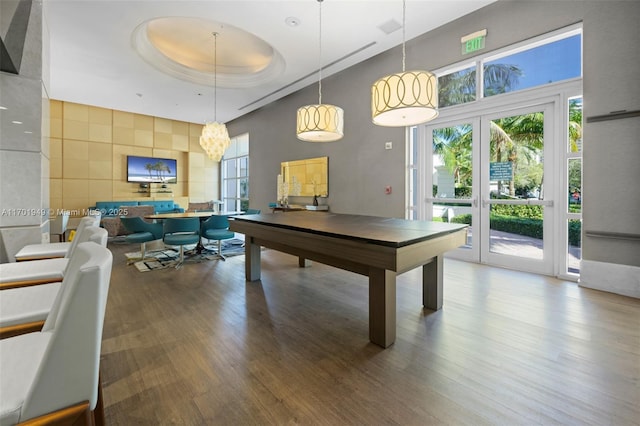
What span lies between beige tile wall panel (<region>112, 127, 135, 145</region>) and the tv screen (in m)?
0.47

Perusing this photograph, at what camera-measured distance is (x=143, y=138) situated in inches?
360

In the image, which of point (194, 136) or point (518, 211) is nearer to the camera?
point (518, 211)

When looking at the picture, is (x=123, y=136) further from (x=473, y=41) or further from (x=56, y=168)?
(x=473, y=41)

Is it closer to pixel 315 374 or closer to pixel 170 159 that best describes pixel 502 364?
pixel 315 374

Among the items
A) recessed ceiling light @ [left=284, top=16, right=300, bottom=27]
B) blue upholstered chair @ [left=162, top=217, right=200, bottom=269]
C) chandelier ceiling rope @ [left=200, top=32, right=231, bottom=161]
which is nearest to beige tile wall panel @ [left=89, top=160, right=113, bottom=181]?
chandelier ceiling rope @ [left=200, top=32, right=231, bottom=161]

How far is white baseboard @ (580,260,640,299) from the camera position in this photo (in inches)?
119

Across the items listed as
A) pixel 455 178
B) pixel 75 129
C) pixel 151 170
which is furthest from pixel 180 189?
pixel 455 178

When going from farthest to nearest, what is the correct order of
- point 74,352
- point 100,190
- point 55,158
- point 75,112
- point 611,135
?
1. point 100,190
2. point 75,112
3. point 55,158
4. point 611,135
5. point 74,352

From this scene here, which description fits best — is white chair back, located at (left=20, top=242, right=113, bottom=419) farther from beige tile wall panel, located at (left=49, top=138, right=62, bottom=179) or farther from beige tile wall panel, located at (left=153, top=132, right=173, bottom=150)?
beige tile wall panel, located at (left=153, top=132, right=173, bottom=150)

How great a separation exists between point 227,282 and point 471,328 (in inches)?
107

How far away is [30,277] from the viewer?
6.19ft

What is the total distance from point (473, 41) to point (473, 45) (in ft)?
Answer: 0.19

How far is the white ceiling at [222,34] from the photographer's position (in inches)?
154

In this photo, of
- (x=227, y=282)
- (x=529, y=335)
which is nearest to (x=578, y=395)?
(x=529, y=335)
